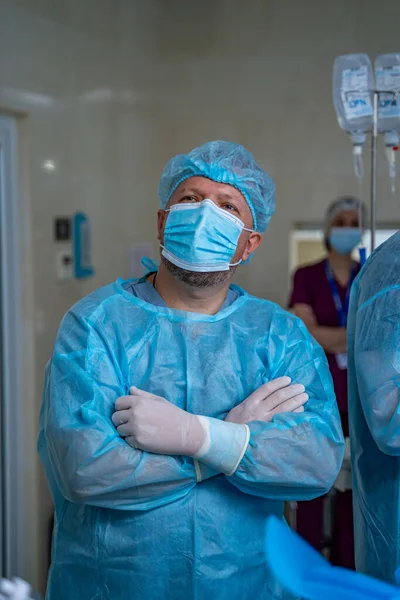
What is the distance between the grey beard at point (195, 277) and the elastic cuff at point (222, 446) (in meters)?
0.28

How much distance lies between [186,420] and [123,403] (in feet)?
0.39

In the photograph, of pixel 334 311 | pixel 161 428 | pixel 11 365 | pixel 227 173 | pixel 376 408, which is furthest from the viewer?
pixel 334 311

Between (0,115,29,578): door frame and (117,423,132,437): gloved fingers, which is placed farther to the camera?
(0,115,29,578): door frame

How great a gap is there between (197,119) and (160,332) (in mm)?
2476

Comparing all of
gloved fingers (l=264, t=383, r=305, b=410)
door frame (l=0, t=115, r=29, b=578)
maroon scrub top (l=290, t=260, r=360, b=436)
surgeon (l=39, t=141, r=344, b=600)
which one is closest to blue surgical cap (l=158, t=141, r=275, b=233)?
surgeon (l=39, t=141, r=344, b=600)

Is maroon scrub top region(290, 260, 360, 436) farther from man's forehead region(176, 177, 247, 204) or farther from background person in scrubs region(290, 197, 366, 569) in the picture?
man's forehead region(176, 177, 247, 204)

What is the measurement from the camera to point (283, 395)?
139 centimetres

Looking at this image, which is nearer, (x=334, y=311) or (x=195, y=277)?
(x=195, y=277)

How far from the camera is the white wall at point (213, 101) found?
3.18 metres

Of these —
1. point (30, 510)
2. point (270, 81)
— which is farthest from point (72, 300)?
point (270, 81)

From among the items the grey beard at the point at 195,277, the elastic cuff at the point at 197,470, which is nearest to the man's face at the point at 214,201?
the grey beard at the point at 195,277

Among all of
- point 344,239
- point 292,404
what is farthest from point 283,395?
point 344,239

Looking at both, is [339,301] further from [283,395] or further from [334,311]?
[283,395]

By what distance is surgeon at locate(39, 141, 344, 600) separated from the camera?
4.27 ft
